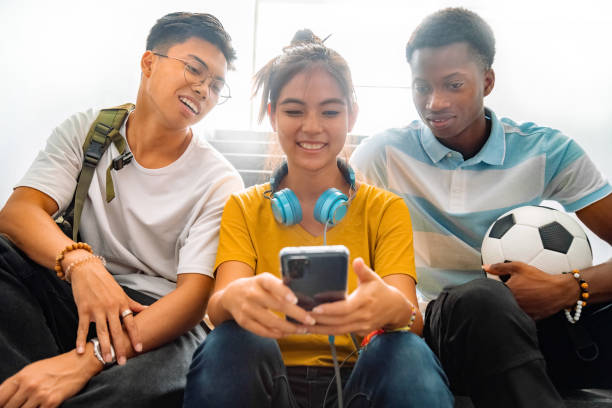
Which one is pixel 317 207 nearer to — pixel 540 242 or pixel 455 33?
pixel 540 242

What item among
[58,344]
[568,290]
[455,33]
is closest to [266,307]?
[58,344]

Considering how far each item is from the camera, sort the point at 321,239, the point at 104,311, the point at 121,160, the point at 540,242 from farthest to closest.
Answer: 1. the point at 121,160
2. the point at 540,242
3. the point at 321,239
4. the point at 104,311

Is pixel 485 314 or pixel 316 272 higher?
pixel 316 272

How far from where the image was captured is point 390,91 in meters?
5.29

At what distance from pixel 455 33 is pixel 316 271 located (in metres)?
1.21

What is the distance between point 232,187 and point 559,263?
1023mm

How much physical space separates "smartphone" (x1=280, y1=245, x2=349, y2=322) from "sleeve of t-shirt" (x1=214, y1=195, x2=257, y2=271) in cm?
39

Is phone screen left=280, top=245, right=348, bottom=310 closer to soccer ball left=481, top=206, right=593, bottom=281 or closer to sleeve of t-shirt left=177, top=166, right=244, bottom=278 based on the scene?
sleeve of t-shirt left=177, top=166, right=244, bottom=278

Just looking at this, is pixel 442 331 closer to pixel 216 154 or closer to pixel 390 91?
pixel 216 154

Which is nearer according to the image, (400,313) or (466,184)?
(400,313)

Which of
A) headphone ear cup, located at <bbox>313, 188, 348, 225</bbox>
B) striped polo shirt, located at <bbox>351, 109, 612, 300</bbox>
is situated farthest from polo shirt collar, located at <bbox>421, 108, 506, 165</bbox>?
headphone ear cup, located at <bbox>313, 188, 348, 225</bbox>

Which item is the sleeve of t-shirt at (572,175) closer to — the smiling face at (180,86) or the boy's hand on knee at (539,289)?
the boy's hand on knee at (539,289)

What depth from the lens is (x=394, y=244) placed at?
120 centimetres

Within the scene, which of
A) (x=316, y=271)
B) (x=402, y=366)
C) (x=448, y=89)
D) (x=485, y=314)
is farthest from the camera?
(x=448, y=89)
